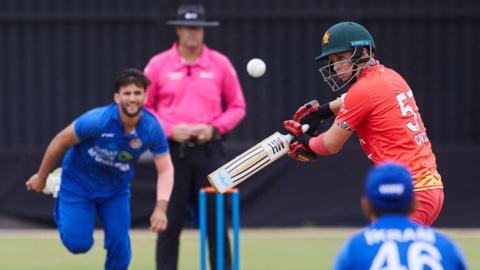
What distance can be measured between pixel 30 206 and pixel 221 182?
6255mm

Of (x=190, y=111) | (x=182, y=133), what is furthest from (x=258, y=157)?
(x=190, y=111)

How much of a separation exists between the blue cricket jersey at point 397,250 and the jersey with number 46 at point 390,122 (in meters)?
1.88

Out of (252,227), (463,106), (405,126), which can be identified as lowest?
(252,227)

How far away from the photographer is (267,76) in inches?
509

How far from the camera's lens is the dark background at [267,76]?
12562 millimetres

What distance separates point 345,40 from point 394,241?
230 cm

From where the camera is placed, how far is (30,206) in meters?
12.7

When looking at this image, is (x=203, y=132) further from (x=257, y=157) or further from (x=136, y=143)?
(x=257, y=157)

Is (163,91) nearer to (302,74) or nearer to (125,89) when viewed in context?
(125,89)

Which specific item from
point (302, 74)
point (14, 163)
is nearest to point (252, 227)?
point (302, 74)

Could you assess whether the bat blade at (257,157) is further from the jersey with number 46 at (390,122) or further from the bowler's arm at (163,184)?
the bowler's arm at (163,184)

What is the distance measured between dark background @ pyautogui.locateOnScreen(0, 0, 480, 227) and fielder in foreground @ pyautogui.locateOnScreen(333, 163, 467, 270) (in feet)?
25.8

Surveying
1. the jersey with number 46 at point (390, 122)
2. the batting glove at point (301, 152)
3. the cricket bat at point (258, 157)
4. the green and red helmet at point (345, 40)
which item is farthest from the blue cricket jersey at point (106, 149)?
the jersey with number 46 at point (390, 122)

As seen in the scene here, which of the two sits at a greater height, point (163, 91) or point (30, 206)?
point (163, 91)
